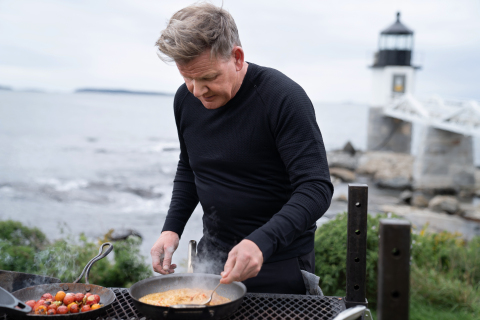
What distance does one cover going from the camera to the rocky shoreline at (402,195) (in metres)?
13.8

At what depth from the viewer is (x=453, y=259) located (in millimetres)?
5461

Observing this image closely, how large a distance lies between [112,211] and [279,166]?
1413 cm

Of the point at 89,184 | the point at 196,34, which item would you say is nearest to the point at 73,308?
the point at 196,34

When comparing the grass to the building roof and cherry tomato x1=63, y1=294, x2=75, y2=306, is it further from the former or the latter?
the building roof

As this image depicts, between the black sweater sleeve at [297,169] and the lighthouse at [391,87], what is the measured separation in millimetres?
27203

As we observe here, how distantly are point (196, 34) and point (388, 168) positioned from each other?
23.5m

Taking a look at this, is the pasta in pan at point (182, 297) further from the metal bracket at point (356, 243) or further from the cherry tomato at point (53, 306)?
the metal bracket at point (356, 243)

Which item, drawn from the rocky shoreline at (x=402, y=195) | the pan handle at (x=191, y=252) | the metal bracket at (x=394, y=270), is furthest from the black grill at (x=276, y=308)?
the rocky shoreline at (x=402, y=195)

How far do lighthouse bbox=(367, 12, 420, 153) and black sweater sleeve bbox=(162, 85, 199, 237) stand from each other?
26.8 m

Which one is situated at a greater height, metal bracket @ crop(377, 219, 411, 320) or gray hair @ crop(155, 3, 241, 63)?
gray hair @ crop(155, 3, 241, 63)

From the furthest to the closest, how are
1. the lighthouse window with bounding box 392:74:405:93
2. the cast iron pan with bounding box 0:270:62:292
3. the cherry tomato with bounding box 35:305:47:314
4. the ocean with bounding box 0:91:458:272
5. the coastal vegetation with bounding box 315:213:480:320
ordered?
the lighthouse window with bounding box 392:74:405:93, the ocean with bounding box 0:91:458:272, the coastal vegetation with bounding box 315:213:480:320, the cast iron pan with bounding box 0:270:62:292, the cherry tomato with bounding box 35:305:47:314

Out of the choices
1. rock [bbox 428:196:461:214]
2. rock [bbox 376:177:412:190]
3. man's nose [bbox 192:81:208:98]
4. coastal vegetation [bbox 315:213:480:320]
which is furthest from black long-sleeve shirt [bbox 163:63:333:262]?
rock [bbox 376:177:412:190]

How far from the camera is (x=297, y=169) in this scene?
6.05 feet

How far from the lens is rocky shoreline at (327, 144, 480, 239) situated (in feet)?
45.1
